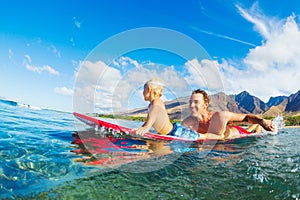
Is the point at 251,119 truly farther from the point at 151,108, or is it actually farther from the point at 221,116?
the point at 151,108

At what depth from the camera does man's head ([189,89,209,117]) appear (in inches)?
436

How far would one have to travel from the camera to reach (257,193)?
14.8ft

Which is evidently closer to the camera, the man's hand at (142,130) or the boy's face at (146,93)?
the man's hand at (142,130)

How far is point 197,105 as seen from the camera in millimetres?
11109

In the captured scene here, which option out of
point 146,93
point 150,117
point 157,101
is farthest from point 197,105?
point 150,117

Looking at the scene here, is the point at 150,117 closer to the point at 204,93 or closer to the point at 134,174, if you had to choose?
the point at 204,93

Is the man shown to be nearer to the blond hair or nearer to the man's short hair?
the man's short hair

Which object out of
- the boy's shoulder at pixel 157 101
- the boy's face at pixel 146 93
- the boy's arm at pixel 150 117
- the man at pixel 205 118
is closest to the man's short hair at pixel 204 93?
the man at pixel 205 118

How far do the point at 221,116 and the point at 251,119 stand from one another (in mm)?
1205

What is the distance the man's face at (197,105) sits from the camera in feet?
36.2

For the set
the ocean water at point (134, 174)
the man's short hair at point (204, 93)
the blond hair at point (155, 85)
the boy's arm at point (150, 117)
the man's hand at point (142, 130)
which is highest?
the man's short hair at point (204, 93)

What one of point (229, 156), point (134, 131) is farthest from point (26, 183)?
point (229, 156)

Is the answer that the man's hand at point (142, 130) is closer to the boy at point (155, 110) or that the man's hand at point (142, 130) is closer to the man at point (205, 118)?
the boy at point (155, 110)

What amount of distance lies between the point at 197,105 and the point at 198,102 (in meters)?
0.14
